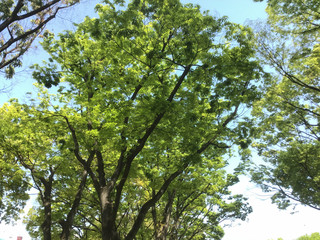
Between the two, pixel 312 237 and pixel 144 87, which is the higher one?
pixel 144 87

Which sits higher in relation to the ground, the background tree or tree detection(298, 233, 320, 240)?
the background tree

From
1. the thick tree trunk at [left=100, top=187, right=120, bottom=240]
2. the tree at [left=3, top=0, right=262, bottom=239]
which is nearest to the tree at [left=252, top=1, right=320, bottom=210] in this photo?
the tree at [left=3, top=0, right=262, bottom=239]

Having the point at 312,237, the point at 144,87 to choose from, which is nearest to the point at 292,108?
the point at 144,87

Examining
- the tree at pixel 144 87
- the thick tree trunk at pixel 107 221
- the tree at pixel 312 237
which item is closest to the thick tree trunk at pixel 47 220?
the tree at pixel 144 87

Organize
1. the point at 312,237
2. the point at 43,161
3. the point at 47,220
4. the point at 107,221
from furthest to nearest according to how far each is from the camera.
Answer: the point at 312,237
the point at 43,161
the point at 47,220
the point at 107,221

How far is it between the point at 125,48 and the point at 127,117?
84.7 inches

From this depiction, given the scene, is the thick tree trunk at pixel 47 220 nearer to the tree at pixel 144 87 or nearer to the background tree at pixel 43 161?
the background tree at pixel 43 161

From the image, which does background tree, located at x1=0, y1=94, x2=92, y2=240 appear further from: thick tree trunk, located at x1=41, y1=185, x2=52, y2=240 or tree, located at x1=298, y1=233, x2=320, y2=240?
tree, located at x1=298, y1=233, x2=320, y2=240

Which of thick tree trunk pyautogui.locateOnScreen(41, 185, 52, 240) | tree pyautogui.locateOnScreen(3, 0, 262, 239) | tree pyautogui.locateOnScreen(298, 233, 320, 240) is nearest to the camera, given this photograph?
tree pyautogui.locateOnScreen(3, 0, 262, 239)

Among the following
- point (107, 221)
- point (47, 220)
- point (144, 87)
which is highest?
point (144, 87)

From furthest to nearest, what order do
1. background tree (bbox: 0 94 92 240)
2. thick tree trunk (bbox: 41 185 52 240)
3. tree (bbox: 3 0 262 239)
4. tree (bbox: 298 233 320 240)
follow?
1. tree (bbox: 298 233 320 240)
2. thick tree trunk (bbox: 41 185 52 240)
3. background tree (bbox: 0 94 92 240)
4. tree (bbox: 3 0 262 239)

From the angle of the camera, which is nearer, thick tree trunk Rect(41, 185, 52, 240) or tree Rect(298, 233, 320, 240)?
thick tree trunk Rect(41, 185, 52, 240)

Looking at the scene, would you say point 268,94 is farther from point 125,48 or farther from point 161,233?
point 161,233

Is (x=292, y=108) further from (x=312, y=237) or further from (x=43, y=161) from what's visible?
(x=312, y=237)
